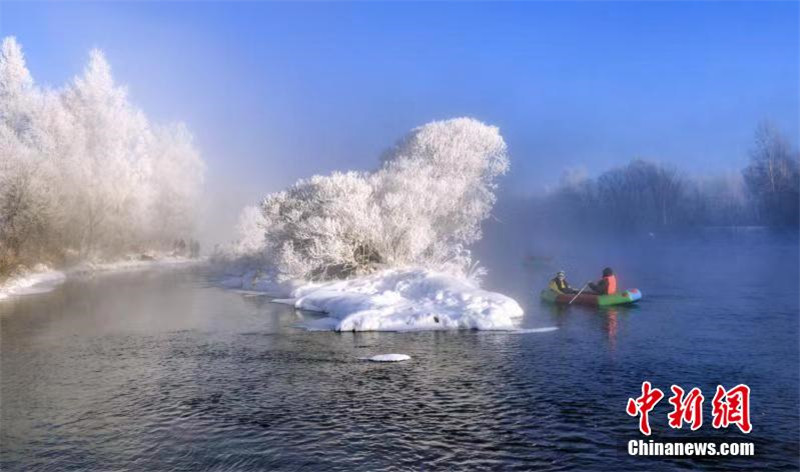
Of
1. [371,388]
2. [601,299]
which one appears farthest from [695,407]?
[601,299]

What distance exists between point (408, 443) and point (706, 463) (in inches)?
249

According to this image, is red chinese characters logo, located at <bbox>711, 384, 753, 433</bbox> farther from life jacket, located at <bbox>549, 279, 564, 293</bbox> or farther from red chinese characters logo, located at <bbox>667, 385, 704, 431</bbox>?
life jacket, located at <bbox>549, 279, 564, 293</bbox>

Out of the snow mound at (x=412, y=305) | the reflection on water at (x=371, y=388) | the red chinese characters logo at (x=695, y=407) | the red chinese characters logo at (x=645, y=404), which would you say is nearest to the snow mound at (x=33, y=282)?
the reflection on water at (x=371, y=388)

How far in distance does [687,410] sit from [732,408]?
125 cm

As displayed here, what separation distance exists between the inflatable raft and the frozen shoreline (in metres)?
36.5

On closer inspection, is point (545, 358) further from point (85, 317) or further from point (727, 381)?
point (85, 317)

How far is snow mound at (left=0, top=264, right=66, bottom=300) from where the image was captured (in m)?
43.7

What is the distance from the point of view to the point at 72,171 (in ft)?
205

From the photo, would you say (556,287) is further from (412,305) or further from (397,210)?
(397,210)

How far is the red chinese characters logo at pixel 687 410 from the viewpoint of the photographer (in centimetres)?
1495

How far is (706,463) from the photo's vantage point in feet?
41.8


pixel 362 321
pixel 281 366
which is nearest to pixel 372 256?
pixel 362 321

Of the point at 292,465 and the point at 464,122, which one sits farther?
the point at 464,122

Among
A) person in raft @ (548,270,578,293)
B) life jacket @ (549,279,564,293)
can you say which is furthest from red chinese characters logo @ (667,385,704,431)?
life jacket @ (549,279,564,293)
